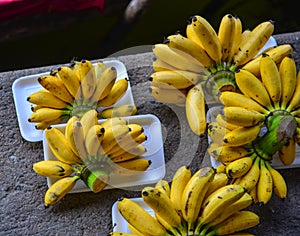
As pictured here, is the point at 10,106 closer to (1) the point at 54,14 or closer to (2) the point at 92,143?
(2) the point at 92,143

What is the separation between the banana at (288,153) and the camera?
1.28 metres

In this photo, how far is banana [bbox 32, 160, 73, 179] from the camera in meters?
1.28

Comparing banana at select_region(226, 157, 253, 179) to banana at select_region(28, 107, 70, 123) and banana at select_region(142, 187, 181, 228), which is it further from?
banana at select_region(28, 107, 70, 123)

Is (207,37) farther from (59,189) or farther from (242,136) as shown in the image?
(59,189)

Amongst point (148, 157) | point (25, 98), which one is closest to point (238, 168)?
point (148, 157)

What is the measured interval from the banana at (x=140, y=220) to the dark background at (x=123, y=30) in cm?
120

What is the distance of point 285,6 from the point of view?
2.51 m

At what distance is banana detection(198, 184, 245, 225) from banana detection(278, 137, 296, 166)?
23 cm

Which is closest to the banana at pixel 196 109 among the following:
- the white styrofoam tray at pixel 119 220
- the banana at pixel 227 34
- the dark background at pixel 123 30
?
the banana at pixel 227 34

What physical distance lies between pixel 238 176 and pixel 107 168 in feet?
1.05

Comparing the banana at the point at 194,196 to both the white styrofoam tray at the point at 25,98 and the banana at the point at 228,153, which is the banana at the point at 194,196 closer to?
the banana at the point at 228,153

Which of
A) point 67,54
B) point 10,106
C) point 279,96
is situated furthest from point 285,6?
point 10,106

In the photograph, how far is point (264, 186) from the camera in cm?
124

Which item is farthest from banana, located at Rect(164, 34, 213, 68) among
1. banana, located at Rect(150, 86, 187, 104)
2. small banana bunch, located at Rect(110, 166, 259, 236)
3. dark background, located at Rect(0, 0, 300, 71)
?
dark background, located at Rect(0, 0, 300, 71)
